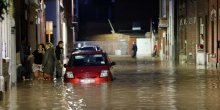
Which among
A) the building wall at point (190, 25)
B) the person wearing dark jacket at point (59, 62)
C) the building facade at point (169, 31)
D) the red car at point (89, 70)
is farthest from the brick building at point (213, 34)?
the red car at point (89, 70)

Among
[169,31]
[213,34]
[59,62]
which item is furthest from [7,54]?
[169,31]

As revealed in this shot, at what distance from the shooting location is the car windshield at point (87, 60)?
84.5ft

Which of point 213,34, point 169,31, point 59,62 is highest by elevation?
point 169,31

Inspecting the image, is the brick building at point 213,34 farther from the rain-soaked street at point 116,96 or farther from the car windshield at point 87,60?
the car windshield at point 87,60

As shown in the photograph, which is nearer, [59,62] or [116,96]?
[116,96]

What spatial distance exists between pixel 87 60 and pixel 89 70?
1506 mm

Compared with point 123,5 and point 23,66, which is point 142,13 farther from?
point 23,66

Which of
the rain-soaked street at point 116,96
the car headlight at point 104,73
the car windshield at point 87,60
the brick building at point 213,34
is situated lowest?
the rain-soaked street at point 116,96

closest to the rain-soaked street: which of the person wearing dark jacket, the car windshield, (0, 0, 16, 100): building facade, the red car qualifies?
the red car

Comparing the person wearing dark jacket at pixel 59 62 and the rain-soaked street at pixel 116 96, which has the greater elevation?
the person wearing dark jacket at pixel 59 62

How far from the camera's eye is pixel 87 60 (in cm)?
2603

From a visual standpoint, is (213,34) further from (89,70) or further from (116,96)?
(116,96)

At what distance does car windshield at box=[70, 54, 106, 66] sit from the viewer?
25.8 metres

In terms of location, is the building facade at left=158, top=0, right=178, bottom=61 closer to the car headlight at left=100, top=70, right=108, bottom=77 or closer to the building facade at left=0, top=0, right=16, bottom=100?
the car headlight at left=100, top=70, right=108, bottom=77
